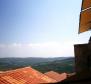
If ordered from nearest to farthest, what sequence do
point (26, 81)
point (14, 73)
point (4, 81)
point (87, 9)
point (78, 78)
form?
1. point (78, 78)
2. point (87, 9)
3. point (4, 81)
4. point (26, 81)
5. point (14, 73)

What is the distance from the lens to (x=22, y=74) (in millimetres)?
19875

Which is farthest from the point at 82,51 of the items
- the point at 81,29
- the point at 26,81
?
the point at 26,81

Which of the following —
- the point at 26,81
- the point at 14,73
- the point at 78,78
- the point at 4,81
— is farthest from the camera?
the point at 14,73

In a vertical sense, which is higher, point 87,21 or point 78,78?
point 87,21

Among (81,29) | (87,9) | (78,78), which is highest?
(87,9)

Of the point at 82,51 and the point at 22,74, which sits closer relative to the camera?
the point at 82,51

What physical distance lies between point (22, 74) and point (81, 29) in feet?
28.3

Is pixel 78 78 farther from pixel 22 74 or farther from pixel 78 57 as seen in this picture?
pixel 22 74

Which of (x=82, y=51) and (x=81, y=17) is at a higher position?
(x=81, y=17)

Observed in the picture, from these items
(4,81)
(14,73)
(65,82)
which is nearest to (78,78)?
(65,82)

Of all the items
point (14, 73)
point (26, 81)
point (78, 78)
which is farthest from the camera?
point (14, 73)

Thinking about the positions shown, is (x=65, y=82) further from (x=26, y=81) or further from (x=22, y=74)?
(x=22, y=74)

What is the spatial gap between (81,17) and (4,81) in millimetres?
9725

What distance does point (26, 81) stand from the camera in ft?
58.4
